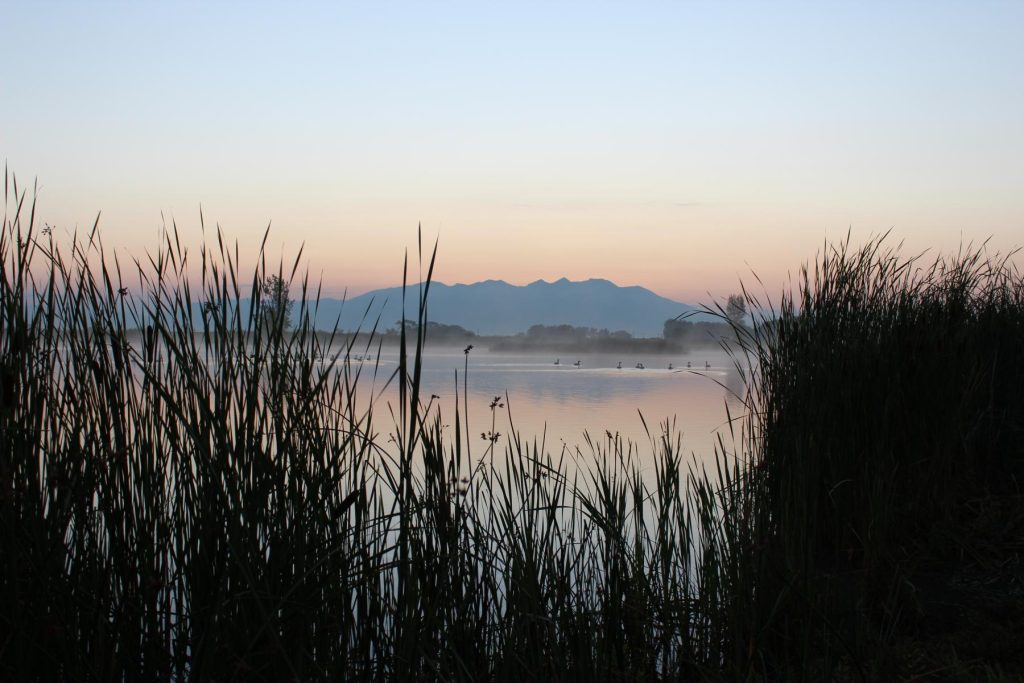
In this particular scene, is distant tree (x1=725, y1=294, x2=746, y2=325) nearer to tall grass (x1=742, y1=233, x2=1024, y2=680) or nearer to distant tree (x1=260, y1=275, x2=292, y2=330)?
tall grass (x1=742, y1=233, x2=1024, y2=680)

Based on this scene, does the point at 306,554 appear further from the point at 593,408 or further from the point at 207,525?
the point at 593,408

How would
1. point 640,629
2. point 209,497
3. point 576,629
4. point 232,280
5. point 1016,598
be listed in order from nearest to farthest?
point 209,497
point 232,280
point 576,629
point 640,629
point 1016,598

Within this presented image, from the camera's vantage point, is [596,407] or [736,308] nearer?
[736,308]

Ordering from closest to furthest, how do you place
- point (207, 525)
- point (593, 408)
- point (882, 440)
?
point (207, 525) < point (882, 440) < point (593, 408)

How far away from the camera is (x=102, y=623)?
5.60 ft

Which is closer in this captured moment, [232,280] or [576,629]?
[232,280]

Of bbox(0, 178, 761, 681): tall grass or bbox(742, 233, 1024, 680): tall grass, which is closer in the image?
bbox(0, 178, 761, 681): tall grass

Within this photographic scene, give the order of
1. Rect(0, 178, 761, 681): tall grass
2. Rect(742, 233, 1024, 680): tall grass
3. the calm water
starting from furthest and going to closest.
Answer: the calm water → Rect(742, 233, 1024, 680): tall grass → Rect(0, 178, 761, 681): tall grass

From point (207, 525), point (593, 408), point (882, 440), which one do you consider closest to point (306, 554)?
point (207, 525)

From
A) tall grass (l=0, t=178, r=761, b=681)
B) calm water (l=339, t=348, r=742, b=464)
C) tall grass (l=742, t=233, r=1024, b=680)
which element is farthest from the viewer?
calm water (l=339, t=348, r=742, b=464)

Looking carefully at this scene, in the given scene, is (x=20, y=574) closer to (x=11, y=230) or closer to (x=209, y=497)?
(x=209, y=497)

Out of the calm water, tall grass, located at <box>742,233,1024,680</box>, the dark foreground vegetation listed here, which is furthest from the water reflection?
the dark foreground vegetation

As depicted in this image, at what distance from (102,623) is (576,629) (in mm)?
1159

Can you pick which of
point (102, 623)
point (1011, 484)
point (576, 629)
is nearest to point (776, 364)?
point (1011, 484)
